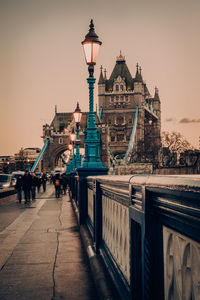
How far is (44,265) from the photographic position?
4844 mm

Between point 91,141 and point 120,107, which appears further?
point 120,107

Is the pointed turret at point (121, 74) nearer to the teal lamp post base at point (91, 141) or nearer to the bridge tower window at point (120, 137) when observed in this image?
the bridge tower window at point (120, 137)

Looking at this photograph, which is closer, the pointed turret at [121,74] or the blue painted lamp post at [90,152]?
the blue painted lamp post at [90,152]

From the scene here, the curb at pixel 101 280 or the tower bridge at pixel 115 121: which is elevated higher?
the tower bridge at pixel 115 121

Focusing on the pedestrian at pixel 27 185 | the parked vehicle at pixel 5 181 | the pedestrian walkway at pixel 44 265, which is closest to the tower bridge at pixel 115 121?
the parked vehicle at pixel 5 181

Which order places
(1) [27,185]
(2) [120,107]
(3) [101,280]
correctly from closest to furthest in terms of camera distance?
(3) [101,280] → (1) [27,185] → (2) [120,107]

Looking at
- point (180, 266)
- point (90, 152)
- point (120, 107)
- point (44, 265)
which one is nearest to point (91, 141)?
point (90, 152)

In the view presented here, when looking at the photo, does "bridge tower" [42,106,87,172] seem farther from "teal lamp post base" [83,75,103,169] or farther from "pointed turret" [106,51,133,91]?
"teal lamp post base" [83,75,103,169]

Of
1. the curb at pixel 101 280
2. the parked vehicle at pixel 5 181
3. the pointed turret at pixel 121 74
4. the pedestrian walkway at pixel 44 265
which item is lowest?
the pedestrian walkway at pixel 44 265

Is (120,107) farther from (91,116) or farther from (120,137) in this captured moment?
(91,116)

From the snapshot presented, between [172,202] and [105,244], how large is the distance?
2.86m

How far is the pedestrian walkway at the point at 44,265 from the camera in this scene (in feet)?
12.2

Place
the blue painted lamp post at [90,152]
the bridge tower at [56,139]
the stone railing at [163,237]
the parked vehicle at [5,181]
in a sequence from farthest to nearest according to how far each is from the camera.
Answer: the bridge tower at [56,139] < the parked vehicle at [5,181] < the blue painted lamp post at [90,152] < the stone railing at [163,237]

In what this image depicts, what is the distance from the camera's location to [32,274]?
441 cm
